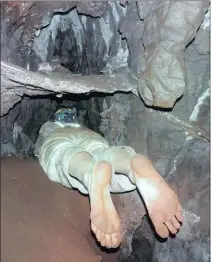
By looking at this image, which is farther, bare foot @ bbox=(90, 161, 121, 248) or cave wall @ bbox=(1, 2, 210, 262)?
cave wall @ bbox=(1, 2, 210, 262)

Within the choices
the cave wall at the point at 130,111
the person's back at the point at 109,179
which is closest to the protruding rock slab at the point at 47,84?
the cave wall at the point at 130,111

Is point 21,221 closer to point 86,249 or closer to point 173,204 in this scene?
point 86,249

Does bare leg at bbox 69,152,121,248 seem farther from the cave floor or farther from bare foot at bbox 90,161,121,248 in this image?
the cave floor

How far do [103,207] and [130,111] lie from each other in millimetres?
1261

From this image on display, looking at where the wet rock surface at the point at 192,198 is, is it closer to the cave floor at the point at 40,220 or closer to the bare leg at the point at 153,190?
the cave floor at the point at 40,220

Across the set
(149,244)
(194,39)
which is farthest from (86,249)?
(194,39)

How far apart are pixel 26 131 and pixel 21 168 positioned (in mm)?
653

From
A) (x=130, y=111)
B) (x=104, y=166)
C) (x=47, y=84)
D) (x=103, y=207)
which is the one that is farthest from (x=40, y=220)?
(x=130, y=111)

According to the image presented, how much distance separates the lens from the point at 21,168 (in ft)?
10.2

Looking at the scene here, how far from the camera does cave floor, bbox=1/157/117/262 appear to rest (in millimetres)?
2699

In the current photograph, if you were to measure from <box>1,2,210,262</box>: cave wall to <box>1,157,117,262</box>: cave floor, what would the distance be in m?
0.35

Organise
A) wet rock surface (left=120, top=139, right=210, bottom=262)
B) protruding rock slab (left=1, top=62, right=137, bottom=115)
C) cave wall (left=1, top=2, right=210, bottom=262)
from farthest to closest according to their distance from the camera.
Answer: wet rock surface (left=120, top=139, right=210, bottom=262), cave wall (left=1, top=2, right=210, bottom=262), protruding rock slab (left=1, top=62, right=137, bottom=115)

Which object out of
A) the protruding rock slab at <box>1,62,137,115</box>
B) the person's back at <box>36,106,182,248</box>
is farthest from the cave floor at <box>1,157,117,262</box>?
the protruding rock slab at <box>1,62,137,115</box>

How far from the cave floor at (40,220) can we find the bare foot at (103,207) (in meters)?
0.57
